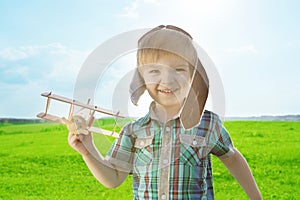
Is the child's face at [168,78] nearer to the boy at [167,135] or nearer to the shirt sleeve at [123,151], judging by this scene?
the boy at [167,135]

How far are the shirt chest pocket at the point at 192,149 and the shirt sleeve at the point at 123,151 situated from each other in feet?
0.41

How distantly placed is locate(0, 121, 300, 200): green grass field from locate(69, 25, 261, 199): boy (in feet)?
4.90

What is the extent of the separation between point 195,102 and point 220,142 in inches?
5.0

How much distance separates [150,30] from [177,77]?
0.12m

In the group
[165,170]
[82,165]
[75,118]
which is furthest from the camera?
[82,165]

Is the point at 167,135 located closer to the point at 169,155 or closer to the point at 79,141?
the point at 169,155

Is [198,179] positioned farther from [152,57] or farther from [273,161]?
[273,161]

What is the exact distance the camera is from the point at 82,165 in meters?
3.17

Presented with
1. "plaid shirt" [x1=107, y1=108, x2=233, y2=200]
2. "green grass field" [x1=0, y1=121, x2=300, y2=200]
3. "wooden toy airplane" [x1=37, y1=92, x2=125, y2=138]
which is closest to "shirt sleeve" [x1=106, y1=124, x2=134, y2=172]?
"plaid shirt" [x1=107, y1=108, x2=233, y2=200]

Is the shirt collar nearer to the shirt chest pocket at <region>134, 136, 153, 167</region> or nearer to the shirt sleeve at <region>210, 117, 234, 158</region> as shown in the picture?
the shirt chest pocket at <region>134, 136, 153, 167</region>

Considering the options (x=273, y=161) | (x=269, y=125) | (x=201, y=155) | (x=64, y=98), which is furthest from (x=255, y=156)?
(x=64, y=98)

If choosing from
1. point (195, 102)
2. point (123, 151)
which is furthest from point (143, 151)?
point (195, 102)

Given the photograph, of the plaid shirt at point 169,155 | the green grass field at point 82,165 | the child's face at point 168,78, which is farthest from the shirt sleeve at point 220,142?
the green grass field at point 82,165

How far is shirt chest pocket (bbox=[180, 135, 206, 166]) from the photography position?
101cm
